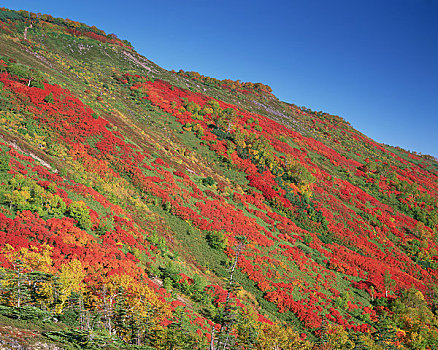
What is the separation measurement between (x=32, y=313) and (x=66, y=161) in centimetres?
2990

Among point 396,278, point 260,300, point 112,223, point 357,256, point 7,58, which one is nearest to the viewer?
point 112,223

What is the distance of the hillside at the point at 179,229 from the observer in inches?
819

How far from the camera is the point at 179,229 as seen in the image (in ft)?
133

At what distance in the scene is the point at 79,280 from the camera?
20.5 m

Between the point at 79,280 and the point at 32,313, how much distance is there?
19.3ft

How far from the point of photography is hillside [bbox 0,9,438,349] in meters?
20.8

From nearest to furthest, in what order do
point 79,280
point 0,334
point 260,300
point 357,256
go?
point 0,334 → point 79,280 → point 260,300 → point 357,256

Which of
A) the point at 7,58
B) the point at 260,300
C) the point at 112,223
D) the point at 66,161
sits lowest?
the point at 260,300

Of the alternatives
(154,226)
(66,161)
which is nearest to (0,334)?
(154,226)

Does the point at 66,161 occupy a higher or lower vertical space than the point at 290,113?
lower

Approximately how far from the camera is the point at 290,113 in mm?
147375

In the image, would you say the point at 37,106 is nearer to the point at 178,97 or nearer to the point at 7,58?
the point at 7,58

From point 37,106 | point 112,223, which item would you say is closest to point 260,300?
point 112,223

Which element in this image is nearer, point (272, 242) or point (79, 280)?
point (79, 280)
